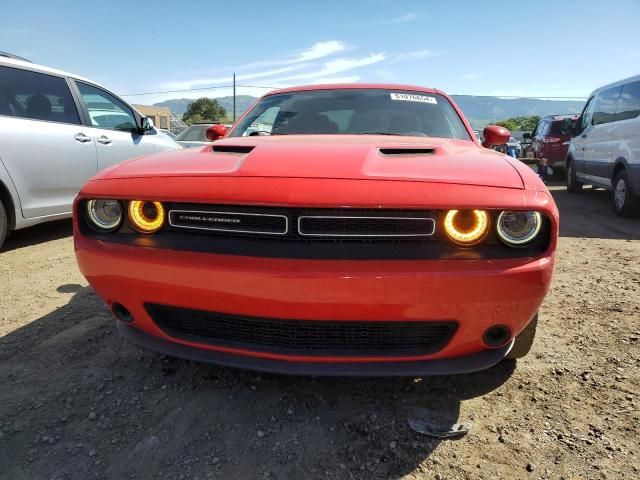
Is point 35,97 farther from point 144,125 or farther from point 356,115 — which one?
point 356,115

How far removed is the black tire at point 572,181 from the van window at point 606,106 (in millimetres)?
1439

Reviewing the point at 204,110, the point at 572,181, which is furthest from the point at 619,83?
the point at 204,110

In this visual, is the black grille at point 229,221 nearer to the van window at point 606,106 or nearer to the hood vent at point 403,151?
the hood vent at point 403,151

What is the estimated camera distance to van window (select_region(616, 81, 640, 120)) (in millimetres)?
6130

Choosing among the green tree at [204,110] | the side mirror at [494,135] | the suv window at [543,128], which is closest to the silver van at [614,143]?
the suv window at [543,128]

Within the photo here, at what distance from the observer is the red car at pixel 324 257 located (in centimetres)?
154

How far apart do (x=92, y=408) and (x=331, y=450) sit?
0.99 m

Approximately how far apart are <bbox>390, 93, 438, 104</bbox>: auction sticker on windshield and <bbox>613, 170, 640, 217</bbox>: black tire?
4.47 metres

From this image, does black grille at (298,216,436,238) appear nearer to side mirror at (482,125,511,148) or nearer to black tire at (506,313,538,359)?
black tire at (506,313,538,359)

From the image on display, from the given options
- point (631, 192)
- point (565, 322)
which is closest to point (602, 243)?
point (631, 192)

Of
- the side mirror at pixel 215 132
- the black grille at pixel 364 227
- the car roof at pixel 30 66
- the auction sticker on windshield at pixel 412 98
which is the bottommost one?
the black grille at pixel 364 227

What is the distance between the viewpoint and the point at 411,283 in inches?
59.8

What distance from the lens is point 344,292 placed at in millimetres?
1533

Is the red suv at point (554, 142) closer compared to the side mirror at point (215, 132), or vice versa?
the side mirror at point (215, 132)
